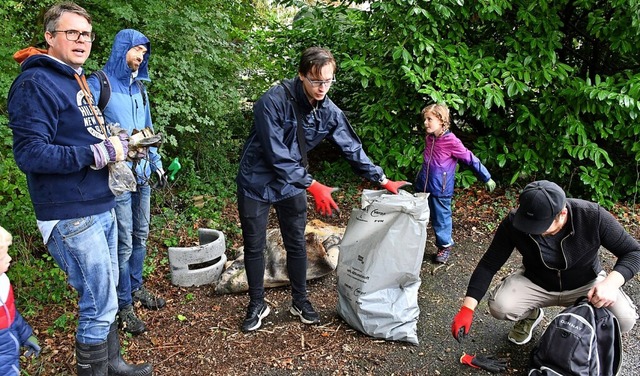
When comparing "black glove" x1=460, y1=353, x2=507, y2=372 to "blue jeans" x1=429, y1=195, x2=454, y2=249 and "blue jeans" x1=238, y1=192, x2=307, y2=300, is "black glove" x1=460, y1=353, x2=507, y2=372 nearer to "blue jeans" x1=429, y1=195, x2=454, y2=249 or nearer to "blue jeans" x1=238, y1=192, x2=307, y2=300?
"blue jeans" x1=238, y1=192, x2=307, y2=300

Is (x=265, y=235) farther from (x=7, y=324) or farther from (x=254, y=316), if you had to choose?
(x=7, y=324)

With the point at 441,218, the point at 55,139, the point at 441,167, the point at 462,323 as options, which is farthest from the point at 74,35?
the point at 441,218

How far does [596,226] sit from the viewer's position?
262 centimetres

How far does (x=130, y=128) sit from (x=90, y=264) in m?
1.07

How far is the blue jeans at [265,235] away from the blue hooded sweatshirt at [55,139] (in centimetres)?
91

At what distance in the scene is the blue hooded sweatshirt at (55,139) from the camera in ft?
6.61

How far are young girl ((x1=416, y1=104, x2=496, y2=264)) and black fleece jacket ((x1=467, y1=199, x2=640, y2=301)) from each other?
4.18ft

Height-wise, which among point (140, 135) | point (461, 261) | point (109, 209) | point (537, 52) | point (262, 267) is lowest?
point (461, 261)

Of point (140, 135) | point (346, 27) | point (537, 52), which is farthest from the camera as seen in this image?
point (346, 27)

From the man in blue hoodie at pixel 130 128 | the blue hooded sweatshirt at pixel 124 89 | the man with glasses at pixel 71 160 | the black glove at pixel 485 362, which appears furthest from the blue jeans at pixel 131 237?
the black glove at pixel 485 362

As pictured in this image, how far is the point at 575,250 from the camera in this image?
8.77ft

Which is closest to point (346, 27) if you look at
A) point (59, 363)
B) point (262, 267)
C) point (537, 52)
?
point (537, 52)

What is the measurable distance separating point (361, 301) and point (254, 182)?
99 cm

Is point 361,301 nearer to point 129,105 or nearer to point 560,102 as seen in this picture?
point 129,105
